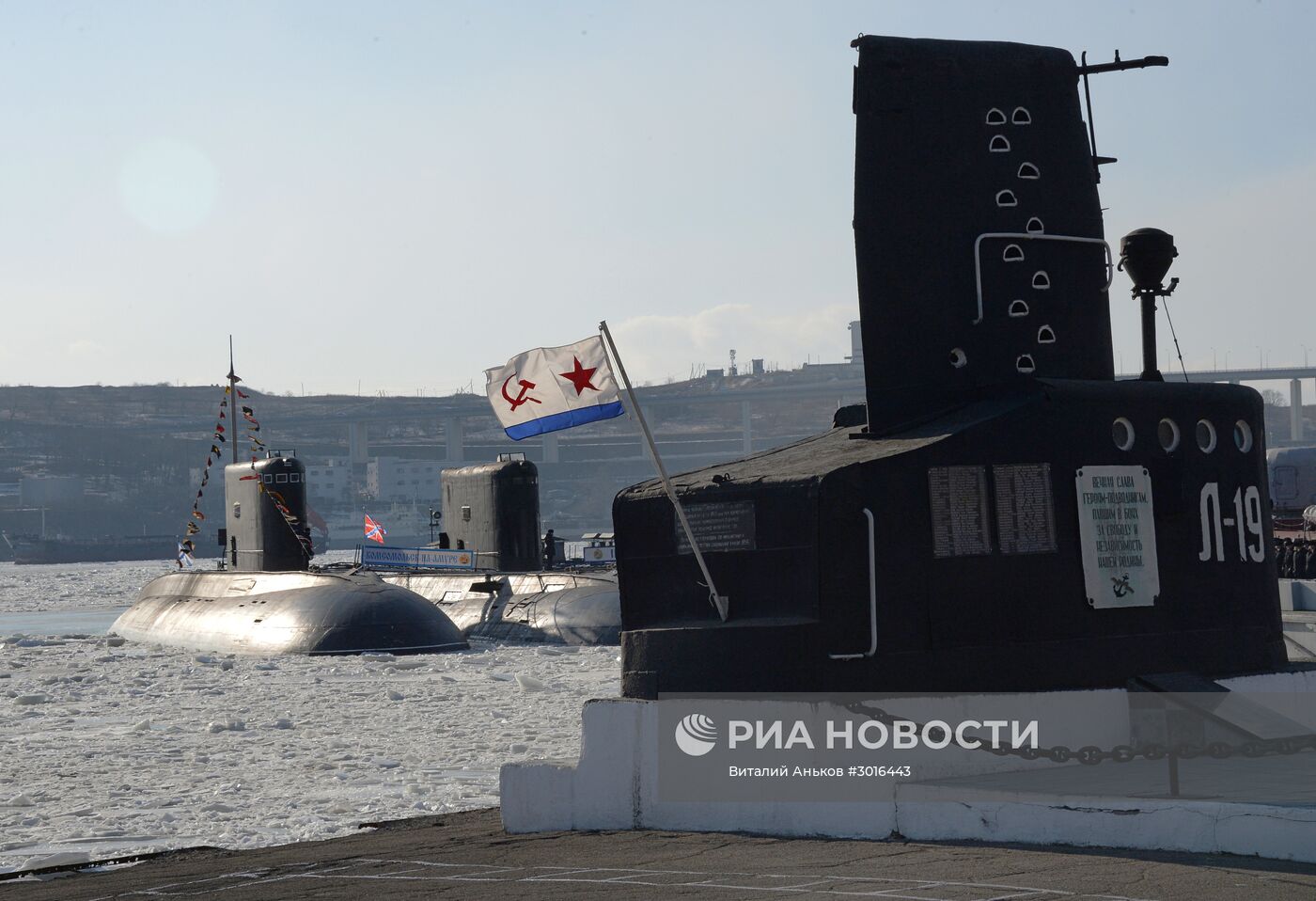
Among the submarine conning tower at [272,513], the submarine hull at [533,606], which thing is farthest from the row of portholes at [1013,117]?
the submarine conning tower at [272,513]

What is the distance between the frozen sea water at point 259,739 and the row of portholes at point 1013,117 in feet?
24.6

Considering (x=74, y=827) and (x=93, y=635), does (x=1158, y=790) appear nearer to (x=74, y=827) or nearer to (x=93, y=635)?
(x=74, y=827)

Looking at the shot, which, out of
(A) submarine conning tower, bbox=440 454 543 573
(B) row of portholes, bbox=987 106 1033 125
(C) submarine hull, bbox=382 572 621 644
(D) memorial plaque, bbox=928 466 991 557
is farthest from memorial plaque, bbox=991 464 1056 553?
(A) submarine conning tower, bbox=440 454 543 573

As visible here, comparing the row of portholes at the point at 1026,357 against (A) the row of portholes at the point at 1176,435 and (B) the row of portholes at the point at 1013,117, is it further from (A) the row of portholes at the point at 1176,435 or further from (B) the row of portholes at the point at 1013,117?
(B) the row of portholes at the point at 1013,117

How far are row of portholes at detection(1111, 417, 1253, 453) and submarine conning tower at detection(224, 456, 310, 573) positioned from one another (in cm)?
3384

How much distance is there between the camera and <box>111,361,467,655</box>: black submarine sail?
3697cm

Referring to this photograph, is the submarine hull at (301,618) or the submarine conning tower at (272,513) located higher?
the submarine conning tower at (272,513)

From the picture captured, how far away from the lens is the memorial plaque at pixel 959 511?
34.7 feet

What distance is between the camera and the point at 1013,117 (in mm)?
12078

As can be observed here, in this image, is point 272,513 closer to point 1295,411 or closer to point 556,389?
point 556,389

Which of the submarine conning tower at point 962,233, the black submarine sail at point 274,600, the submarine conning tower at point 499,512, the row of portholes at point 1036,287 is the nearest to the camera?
the submarine conning tower at point 962,233

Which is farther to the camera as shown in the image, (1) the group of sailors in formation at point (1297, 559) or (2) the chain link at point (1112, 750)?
(1) the group of sailors in formation at point (1297, 559)

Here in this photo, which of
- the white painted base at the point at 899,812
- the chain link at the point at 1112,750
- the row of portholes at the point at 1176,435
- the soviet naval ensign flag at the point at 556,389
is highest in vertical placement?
the soviet naval ensign flag at the point at 556,389

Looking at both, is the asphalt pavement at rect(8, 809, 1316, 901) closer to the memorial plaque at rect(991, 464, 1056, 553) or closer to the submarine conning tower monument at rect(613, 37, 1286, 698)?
the submarine conning tower monument at rect(613, 37, 1286, 698)
